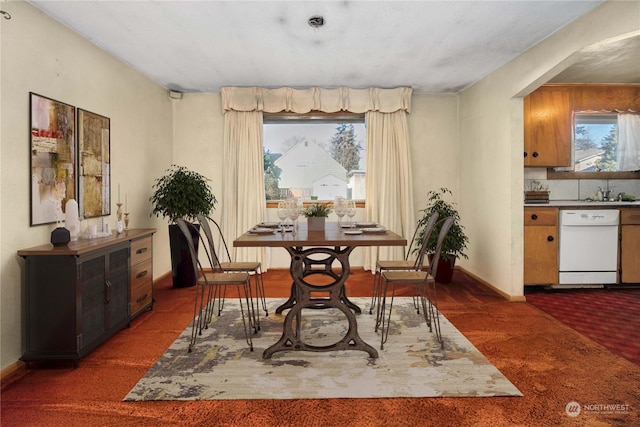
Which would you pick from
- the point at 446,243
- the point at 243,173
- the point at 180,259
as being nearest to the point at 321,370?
the point at 446,243

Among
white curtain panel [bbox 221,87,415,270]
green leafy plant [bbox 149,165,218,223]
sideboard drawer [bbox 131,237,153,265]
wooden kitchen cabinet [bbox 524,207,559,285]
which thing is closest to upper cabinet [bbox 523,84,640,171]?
wooden kitchen cabinet [bbox 524,207,559,285]

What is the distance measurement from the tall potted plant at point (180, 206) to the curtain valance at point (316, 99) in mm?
1347

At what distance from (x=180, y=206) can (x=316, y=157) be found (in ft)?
7.34

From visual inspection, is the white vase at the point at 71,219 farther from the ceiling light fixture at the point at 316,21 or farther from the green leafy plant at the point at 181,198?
the ceiling light fixture at the point at 316,21

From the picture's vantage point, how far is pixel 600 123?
5.41m

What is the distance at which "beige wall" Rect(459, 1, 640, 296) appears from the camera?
10.7 feet

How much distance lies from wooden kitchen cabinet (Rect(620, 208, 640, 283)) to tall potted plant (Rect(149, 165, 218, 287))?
4825 mm

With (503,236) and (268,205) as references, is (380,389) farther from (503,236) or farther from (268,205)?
(268,205)

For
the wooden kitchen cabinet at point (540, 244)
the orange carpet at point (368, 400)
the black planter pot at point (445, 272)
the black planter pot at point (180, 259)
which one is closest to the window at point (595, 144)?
the wooden kitchen cabinet at point (540, 244)

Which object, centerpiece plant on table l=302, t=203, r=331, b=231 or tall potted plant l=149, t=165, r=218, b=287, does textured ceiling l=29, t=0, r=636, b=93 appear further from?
centerpiece plant on table l=302, t=203, r=331, b=231

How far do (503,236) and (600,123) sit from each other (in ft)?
7.60

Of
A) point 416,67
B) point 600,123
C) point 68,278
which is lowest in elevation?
point 68,278

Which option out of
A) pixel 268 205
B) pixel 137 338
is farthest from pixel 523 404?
pixel 268 205

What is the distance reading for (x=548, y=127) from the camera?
5.00 metres
